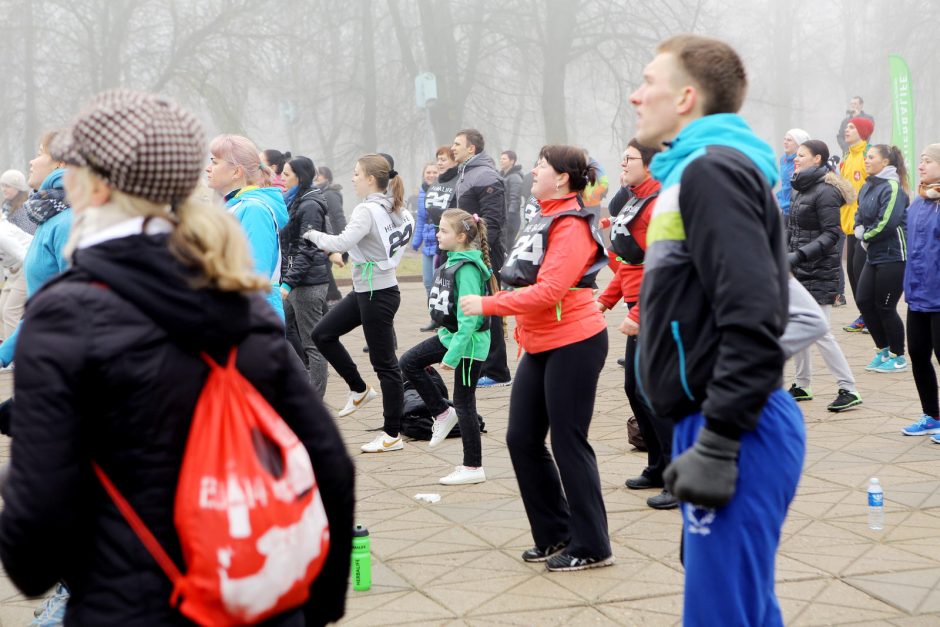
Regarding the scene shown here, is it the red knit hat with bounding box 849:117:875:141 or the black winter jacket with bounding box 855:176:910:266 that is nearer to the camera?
the black winter jacket with bounding box 855:176:910:266

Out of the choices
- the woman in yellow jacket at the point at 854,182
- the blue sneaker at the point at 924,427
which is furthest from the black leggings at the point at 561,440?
the woman in yellow jacket at the point at 854,182

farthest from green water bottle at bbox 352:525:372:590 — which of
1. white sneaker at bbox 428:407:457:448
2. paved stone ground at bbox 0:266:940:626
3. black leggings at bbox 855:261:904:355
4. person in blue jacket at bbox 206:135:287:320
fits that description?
black leggings at bbox 855:261:904:355

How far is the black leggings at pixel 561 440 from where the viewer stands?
4.89m

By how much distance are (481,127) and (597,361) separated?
28.6 m

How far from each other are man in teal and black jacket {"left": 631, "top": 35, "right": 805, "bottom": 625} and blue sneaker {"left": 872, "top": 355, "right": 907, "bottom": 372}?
7468 millimetres

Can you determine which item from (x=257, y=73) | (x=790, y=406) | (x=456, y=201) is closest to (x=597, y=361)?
(x=790, y=406)

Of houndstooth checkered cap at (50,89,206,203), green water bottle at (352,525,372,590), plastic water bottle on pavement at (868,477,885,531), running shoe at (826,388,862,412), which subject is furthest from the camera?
running shoe at (826,388,862,412)

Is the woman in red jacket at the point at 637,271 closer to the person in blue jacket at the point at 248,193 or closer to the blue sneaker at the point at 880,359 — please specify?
the person in blue jacket at the point at 248,193

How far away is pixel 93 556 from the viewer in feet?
7.14

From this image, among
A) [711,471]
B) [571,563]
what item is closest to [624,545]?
[571,563]

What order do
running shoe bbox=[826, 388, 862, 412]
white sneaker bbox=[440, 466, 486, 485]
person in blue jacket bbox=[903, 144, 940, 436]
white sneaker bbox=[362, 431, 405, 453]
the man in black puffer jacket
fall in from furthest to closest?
the man in black puffer jacket, running shoe bbox=[826, 388, 862, 412], white sneaker bbox=[362, 431, 405, 453], person in blue jacket bbox=[903, 144, 940, 436], white sneaker bbox=[440, 466, 486, 485]

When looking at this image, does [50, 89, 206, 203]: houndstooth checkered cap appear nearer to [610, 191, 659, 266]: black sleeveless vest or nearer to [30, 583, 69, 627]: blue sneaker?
[30, 583, 69, 627]: blue sneaker

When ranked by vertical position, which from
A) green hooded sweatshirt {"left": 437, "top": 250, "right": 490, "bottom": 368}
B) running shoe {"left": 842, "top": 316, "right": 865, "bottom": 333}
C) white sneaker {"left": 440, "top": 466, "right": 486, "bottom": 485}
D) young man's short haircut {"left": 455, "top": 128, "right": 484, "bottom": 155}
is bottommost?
running shoe {"left": 842, "top": 316, "right": 865, "bottom": 333}

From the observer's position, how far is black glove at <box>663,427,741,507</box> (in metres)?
2.58
